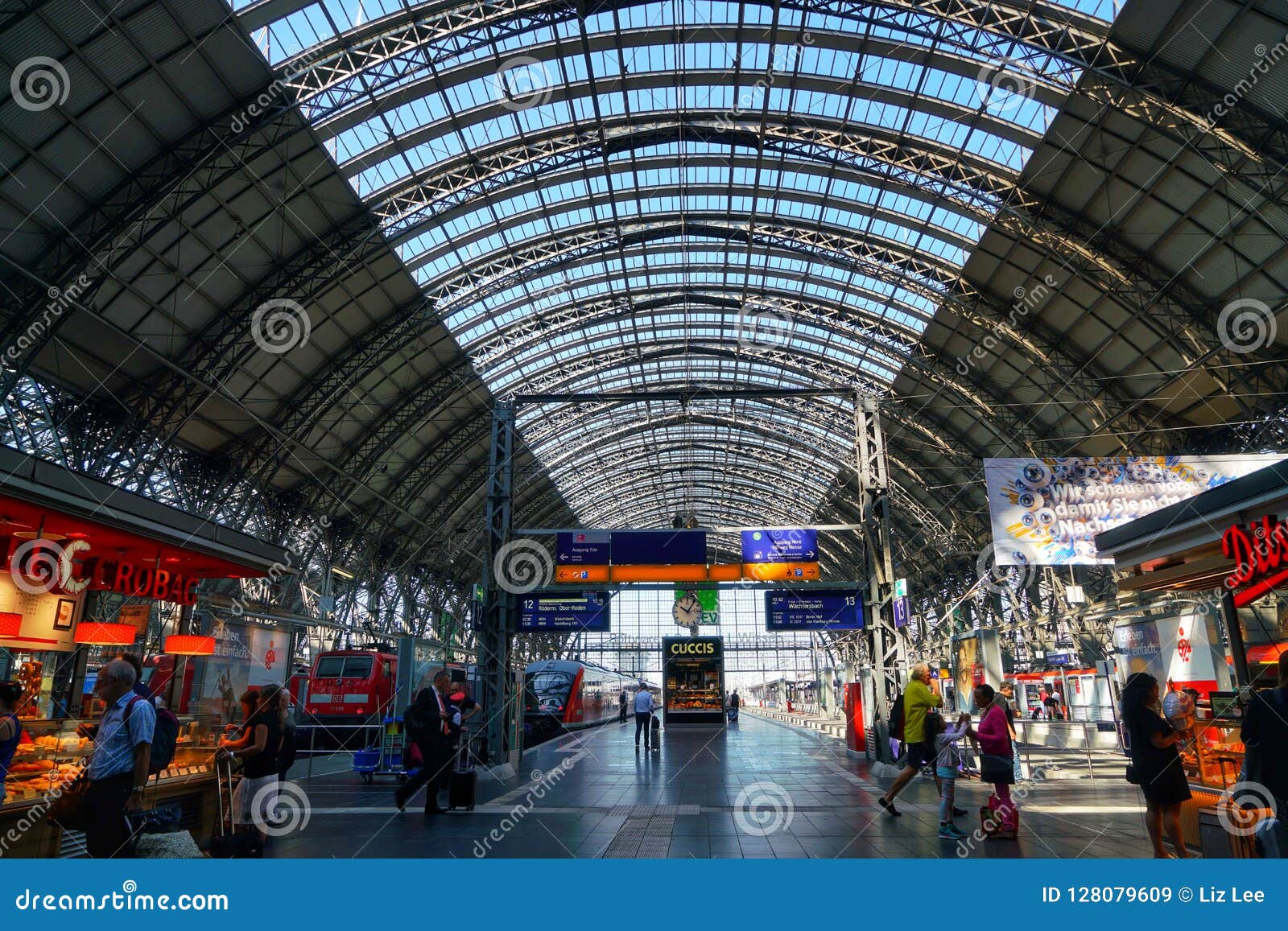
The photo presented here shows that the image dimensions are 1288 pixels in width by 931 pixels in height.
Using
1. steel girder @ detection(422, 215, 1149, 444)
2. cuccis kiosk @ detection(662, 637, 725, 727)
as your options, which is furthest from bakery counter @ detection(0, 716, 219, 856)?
cuccis kiosk @ detection(662, 637, 725, 727)

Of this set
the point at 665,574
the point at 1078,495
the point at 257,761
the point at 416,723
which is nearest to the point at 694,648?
the point at 665,574

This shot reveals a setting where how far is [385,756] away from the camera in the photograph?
48.9 ft

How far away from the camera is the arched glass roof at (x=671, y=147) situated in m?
18.6

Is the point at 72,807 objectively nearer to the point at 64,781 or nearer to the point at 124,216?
the point at 64,781

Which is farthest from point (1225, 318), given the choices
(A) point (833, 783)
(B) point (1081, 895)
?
(B) point (1081, 895)

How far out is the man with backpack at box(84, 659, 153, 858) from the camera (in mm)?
5090

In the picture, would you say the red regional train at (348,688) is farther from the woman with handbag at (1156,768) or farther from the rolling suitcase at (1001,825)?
the woman with handbag at (1156,768)

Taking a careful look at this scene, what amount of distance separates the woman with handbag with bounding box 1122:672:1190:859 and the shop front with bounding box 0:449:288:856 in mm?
8634

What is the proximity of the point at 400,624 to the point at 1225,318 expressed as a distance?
4264 centimetres

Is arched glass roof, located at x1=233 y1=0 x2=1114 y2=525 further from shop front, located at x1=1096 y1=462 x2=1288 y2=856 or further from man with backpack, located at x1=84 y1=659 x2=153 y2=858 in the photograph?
man with backpack, located at x1=84 y1=659 x2=153 y2=858

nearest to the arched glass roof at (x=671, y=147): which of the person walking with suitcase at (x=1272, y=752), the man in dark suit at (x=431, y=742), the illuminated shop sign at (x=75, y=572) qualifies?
the illuminated shop sign at (x=75, y=572)

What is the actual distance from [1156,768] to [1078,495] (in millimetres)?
12378

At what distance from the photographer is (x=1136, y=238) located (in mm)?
21938

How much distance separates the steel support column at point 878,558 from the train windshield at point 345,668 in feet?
50.3
